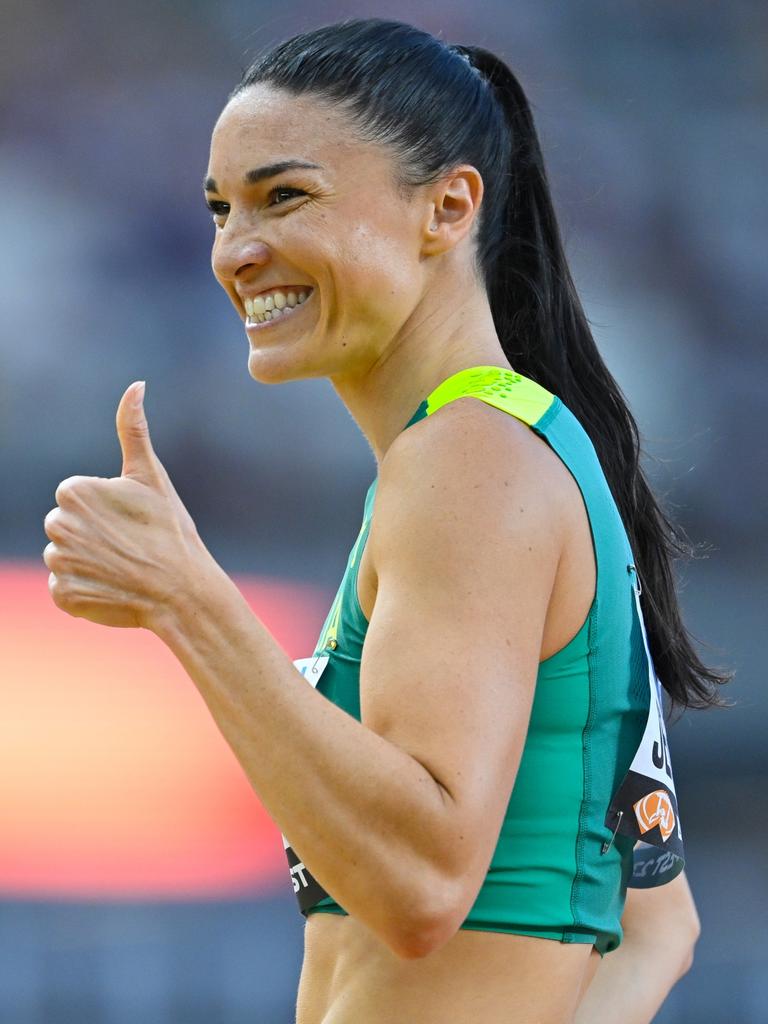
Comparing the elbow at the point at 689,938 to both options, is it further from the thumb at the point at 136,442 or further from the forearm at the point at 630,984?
the thumb at the point at 136,442

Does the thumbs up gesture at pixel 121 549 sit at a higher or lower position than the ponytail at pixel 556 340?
lower

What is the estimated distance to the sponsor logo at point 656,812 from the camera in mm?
1533

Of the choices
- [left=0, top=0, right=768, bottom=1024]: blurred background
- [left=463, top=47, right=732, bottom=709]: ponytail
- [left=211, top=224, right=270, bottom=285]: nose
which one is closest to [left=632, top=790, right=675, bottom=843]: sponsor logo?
[left=463, top=47, right=732, bottom=709]: ponytail

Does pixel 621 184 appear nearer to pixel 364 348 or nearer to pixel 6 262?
pixel 6 262

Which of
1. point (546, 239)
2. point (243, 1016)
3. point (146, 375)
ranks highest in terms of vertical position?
point (146, 375)

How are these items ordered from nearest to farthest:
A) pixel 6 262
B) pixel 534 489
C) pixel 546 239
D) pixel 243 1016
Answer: pixel 534 489 < pixel 546 239 < pixel 243 1016 < pixel 6 262

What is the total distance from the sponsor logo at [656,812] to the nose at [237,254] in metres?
0.73

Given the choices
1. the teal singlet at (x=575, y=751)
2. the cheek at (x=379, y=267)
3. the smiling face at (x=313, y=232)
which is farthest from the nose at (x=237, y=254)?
the teal singlet at (x=575, y=751)

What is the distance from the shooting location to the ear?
1681 millimetres

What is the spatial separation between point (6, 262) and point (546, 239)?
4.32 metres

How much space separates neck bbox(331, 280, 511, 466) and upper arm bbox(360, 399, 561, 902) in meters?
0.26

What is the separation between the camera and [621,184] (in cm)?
600

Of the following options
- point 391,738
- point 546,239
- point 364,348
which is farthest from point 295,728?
point 546,239

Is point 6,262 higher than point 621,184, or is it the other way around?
point 621,184
